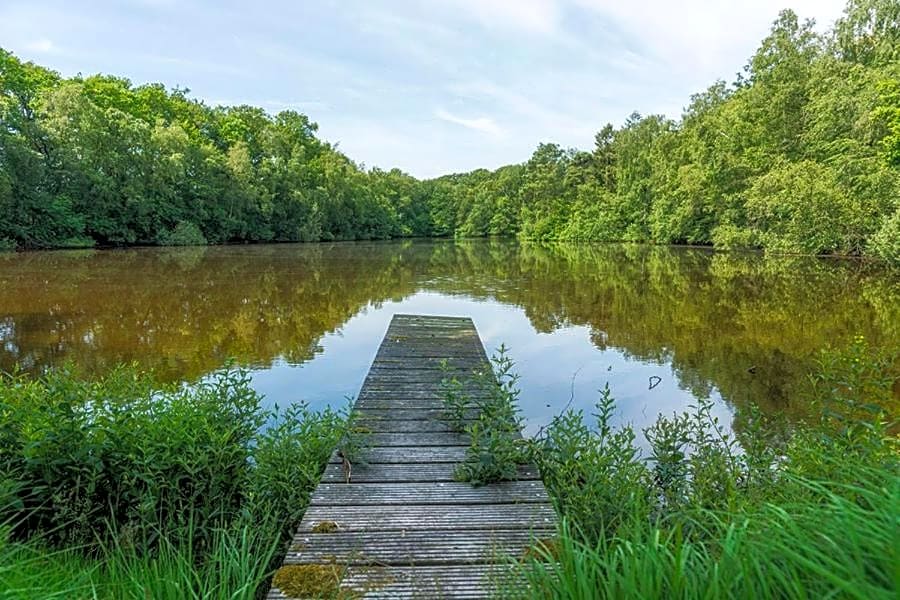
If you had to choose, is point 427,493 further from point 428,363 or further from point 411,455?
point 428,363

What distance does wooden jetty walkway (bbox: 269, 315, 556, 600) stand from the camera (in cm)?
180

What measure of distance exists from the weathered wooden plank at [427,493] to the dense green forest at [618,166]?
1946cm

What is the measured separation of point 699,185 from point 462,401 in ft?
105

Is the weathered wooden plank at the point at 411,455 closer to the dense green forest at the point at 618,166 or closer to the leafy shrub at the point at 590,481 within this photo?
the leafy shrub at the point at 590,481

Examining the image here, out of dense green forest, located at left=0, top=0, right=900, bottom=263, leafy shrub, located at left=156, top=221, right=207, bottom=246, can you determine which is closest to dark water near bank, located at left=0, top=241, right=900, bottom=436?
dense green forest, located at left=0, top=0, right=900, bottom=263

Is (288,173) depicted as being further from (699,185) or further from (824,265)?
(824,265)

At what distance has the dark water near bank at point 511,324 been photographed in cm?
590

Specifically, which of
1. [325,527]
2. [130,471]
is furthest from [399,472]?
[130,471]

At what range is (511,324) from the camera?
31.5 feet

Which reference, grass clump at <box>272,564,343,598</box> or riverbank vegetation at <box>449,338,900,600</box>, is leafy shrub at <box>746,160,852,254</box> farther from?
grass clump at <box>272,564,343,598</box>

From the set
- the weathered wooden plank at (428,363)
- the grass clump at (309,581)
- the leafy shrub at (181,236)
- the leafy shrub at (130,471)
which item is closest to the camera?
the grass clump at (309,581)

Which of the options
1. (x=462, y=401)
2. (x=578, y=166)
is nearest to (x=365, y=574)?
(x=462, y=401)

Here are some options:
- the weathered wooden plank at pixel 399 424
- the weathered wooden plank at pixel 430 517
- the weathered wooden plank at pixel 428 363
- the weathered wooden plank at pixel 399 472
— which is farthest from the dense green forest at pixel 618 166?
the weathered wooden plank at pixel 430 517

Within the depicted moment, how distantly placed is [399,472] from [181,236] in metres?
32.4
